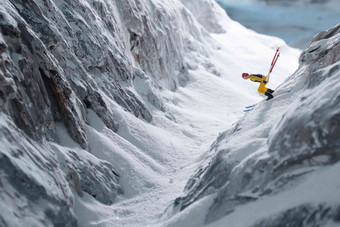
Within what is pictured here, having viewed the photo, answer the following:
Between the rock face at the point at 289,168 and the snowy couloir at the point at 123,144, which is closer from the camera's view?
the rock face at the point at 289,168

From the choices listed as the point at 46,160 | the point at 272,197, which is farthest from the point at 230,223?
the point at 46,160

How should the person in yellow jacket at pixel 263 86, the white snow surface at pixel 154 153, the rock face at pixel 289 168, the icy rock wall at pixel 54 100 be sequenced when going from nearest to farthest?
the rock face at pixel 289 168, the icy rock wall at pixel 54 100, the white snow surface at pixel 154 153, the person in yellow jacket at pixel 263 86

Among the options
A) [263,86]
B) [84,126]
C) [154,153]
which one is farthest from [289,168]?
[154,153]

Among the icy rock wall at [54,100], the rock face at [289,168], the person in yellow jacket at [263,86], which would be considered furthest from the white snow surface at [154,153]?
the person in yellow jacket at [263,86]

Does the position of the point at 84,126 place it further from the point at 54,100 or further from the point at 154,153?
the point at 154,153

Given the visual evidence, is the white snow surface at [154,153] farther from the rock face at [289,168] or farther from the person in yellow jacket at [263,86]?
the person in yellow jacket at [263,86]
